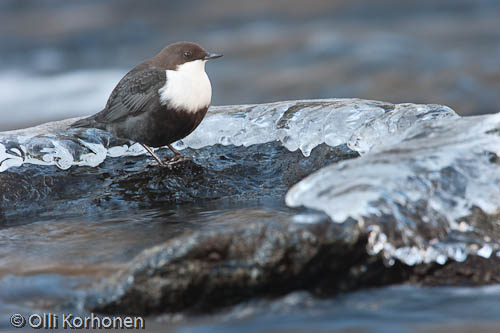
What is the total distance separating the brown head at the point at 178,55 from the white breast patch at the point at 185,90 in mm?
50

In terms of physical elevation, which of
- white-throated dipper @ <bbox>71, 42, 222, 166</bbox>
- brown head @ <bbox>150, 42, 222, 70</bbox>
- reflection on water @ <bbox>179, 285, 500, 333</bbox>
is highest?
brown head @ <bbox>150, 42, 222, 70</bbox>

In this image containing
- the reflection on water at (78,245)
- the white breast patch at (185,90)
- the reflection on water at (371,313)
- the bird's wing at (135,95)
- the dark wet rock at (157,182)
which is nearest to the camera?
the reflection on water at (371,313)

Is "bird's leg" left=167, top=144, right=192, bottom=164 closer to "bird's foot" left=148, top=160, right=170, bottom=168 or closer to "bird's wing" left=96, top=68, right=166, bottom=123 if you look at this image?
"bird's foot" left=148, top=160, right=170, bottom=168

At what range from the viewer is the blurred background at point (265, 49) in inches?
432

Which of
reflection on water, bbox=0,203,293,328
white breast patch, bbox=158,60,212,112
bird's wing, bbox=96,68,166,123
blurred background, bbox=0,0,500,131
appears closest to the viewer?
reflection on water, bbox=0,203,293,328

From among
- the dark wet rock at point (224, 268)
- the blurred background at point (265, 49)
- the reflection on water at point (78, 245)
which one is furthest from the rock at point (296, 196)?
the blurred background at point (265, 49)

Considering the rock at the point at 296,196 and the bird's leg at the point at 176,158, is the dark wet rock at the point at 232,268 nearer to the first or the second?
the rock at the point at 296,196

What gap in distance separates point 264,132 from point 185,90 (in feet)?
2.02

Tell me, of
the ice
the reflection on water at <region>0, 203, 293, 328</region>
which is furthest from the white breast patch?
the ice

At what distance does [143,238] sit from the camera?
10.9 ft

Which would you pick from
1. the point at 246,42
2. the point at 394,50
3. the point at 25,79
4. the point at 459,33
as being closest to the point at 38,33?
the point at 25,79

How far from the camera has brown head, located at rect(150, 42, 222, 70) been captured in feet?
14.8

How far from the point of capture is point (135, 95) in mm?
4523

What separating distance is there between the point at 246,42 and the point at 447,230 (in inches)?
463
